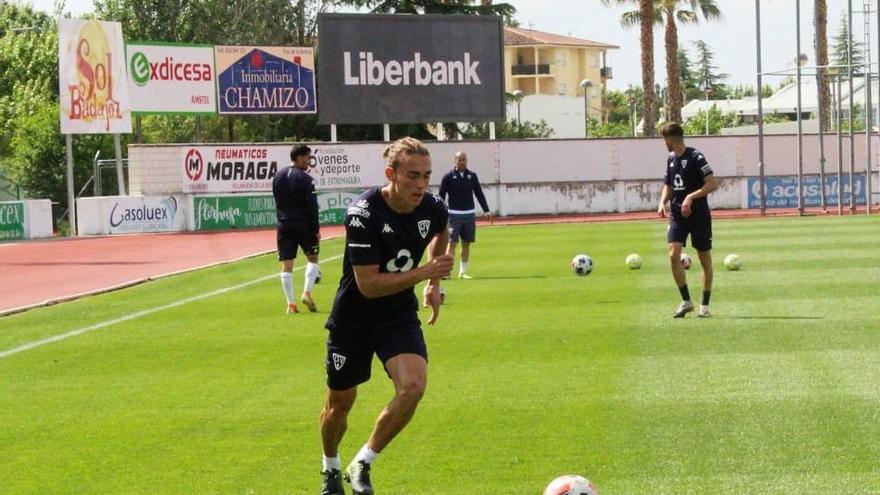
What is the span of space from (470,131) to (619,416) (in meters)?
53.2

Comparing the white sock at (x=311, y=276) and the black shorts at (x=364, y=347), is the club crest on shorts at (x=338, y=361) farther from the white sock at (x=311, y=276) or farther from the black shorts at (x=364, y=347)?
the white sock at (x=311, y=276)

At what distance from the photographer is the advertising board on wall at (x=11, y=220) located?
42062 mm

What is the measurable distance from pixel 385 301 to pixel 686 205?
811 centimetres

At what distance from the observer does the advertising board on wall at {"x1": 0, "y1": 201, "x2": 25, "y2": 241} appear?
138ft

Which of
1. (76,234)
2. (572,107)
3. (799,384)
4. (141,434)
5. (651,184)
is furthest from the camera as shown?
(572,107)

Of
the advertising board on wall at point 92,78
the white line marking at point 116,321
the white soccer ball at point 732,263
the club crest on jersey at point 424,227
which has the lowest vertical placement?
the white line marking at point 116,321

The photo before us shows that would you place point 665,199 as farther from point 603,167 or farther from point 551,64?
point 551,64

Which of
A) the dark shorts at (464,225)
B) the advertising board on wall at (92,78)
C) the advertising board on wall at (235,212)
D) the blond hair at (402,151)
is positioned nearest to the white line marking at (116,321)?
the dark shorts at (464,225)

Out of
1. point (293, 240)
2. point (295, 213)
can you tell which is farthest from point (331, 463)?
point (293, 240)

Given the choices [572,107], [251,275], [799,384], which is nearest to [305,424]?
[799,384]

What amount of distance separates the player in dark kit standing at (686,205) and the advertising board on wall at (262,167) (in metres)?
29.1

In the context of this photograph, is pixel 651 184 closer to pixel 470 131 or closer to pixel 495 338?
pixel 470 131

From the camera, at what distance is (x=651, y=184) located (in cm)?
4950

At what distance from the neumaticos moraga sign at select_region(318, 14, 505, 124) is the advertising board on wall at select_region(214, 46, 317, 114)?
10.5 feet
